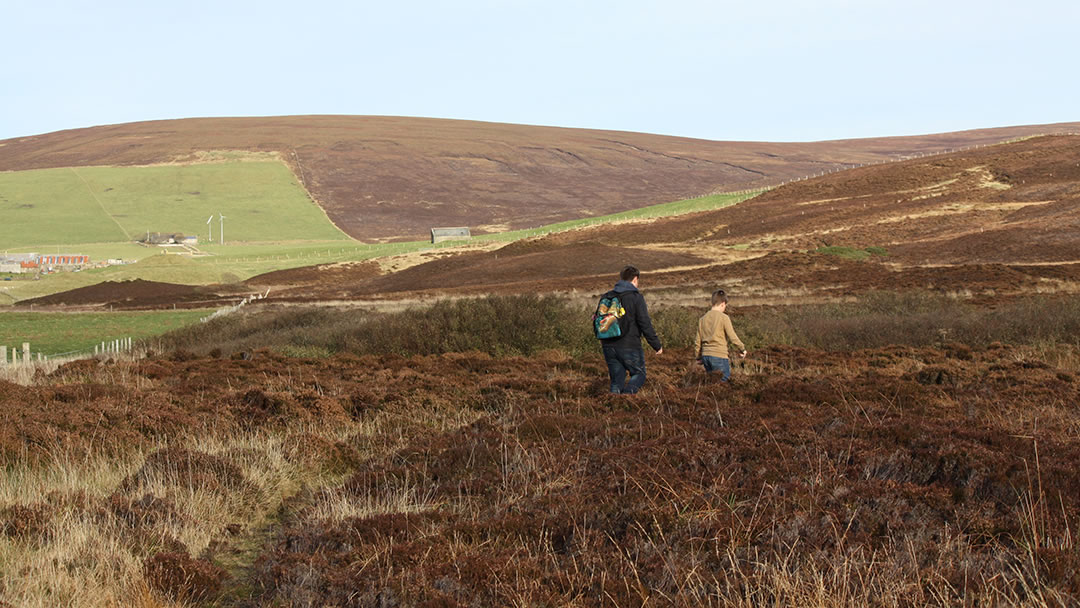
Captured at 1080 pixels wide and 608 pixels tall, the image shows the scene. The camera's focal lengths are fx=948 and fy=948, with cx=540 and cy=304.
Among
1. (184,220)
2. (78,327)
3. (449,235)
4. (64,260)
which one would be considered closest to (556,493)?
(78,327)

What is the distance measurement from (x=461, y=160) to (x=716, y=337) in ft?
466

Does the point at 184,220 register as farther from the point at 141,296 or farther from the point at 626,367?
the point at 626,367

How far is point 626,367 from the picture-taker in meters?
11.2

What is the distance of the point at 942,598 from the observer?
4.38 meters

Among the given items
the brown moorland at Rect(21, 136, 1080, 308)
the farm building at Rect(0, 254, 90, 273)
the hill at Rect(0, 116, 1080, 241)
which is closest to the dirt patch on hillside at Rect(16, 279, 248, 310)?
the brown moorland at Rect(21, 136, 1080, 308)

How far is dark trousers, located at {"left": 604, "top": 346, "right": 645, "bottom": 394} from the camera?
36.6 ft

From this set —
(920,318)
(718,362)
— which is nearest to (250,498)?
(718,362)

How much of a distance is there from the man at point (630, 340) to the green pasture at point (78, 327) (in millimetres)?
24380

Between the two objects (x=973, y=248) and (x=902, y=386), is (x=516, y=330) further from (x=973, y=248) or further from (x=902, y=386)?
(x=973, y=248)

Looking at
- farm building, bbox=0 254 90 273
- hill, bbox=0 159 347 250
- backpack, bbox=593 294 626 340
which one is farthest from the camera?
hill, bbox=0 159 347 250

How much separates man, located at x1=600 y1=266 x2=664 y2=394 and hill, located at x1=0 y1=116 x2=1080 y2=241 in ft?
344

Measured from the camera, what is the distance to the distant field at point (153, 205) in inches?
4264

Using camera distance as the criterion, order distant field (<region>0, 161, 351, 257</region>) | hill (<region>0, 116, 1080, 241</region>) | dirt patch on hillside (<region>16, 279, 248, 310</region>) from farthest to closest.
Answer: hill (<region>0, 116, 1080, 241</region>) → distant field (<region>0, 161, 351, 257</region>) → dirt patch on hillside (<region>16, 279, 248, 310</region>)

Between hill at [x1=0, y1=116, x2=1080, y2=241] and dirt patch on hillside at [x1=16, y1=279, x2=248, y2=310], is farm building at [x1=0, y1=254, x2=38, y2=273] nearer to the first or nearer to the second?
dirt patch on hillside at [x1=16, y1=279, x2=248, y2=310]
